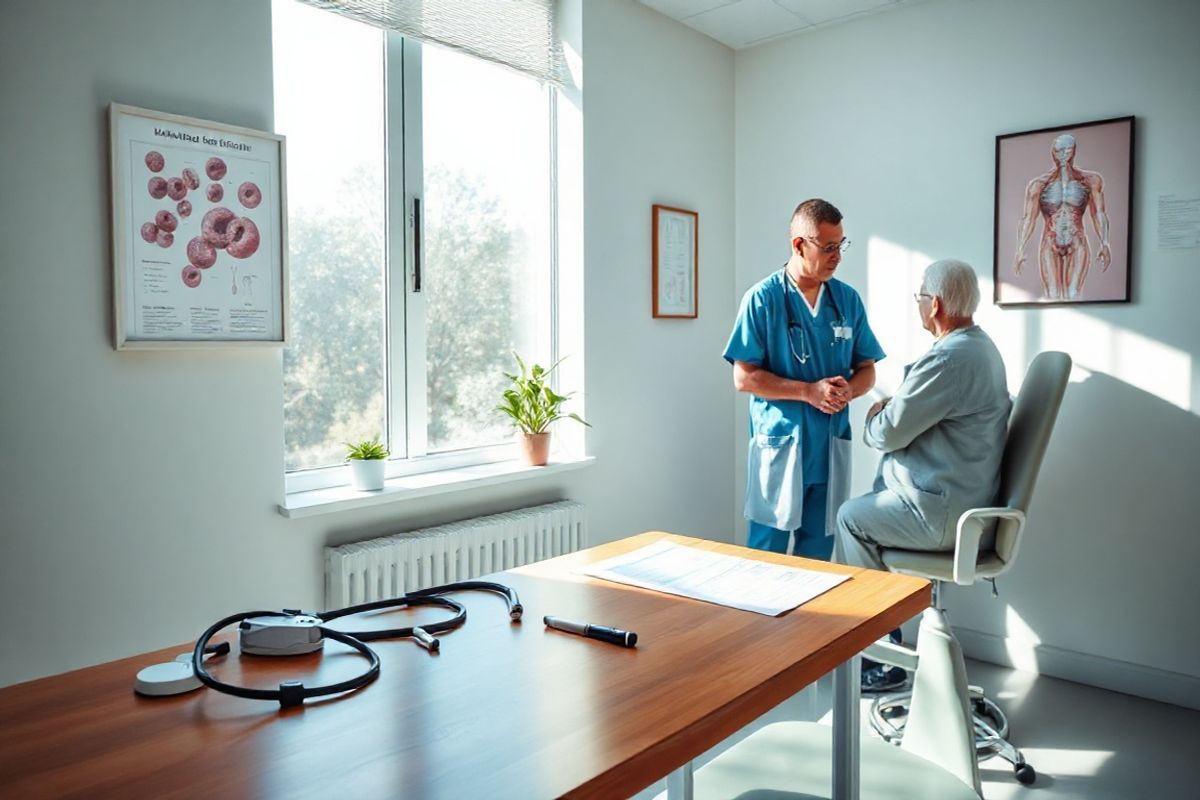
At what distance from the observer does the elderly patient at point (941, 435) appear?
2.62 m

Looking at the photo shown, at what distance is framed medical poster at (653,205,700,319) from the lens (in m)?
3.72

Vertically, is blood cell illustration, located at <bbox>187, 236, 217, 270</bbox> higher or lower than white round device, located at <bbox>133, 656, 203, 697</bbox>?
higher

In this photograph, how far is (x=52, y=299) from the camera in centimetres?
204

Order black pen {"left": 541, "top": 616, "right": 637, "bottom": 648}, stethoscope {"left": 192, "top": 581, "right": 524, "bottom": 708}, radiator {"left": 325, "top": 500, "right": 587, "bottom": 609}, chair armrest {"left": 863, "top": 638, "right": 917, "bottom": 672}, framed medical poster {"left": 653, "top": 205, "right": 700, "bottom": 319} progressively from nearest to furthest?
stethoscope {"left": 192, "top": 581, "right": 524, "bottom": 708} < black pen {"left": 541, "top": 616, "right": 637, "bottom": 648} < chair armrest {"left": 863, "top": 638, "right": 917, "bottom": 672} < radiator {"left": 325, "top": 500, "right": 587, "bottom": 609} < framed medical poster {"left": 653, "top": 205, "right": 700, "bottom": 319}

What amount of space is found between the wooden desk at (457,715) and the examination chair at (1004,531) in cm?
151

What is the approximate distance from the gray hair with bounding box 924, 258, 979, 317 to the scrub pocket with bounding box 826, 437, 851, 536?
61cm

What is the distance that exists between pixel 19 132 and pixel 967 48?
320cm

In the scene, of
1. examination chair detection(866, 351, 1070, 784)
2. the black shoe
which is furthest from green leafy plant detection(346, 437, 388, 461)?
the black shoe

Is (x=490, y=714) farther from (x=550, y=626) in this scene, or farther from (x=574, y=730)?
(x=550, y=626)

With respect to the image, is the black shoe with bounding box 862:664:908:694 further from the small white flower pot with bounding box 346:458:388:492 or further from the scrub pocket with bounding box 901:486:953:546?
the small white flower pot with bounding box 346:458:388:492

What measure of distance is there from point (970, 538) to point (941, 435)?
1.08 feet

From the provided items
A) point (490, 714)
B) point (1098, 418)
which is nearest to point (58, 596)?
point (490, 714)

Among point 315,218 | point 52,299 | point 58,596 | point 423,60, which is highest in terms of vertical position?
point 423,60

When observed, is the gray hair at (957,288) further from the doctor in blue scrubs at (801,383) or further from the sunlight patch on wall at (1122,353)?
the sunlight patch on wall at (1122,353)
